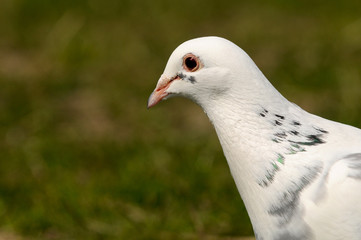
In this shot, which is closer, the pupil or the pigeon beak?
the pupil

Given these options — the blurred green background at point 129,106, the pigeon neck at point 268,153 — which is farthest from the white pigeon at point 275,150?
the blurred green background at point 129,106

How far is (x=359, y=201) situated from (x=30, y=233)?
2426mm

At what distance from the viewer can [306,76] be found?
644cm

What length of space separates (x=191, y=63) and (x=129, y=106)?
347 centimetres

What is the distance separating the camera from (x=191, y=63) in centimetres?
285

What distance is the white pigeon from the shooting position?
8.66ft

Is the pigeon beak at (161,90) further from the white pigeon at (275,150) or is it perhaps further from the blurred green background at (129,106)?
the blurred green background at (129,106)

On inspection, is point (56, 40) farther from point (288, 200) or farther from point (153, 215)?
point (288, 200)

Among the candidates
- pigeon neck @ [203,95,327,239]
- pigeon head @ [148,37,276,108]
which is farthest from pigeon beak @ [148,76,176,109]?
pigeon neck @ [203,95,327,239]

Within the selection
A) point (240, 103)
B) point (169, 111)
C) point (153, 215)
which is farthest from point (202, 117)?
point (240, 103)

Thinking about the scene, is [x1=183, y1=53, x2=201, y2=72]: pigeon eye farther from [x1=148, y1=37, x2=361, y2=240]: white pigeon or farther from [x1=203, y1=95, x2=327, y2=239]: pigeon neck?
[x1=203, y1=95, x2=327, y2=239]: pigeon neck

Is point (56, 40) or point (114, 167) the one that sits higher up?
point (56, 40)

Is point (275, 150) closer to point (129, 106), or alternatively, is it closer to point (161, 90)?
point (161, 90)

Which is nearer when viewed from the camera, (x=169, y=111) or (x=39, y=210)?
(x=39, y=210)
